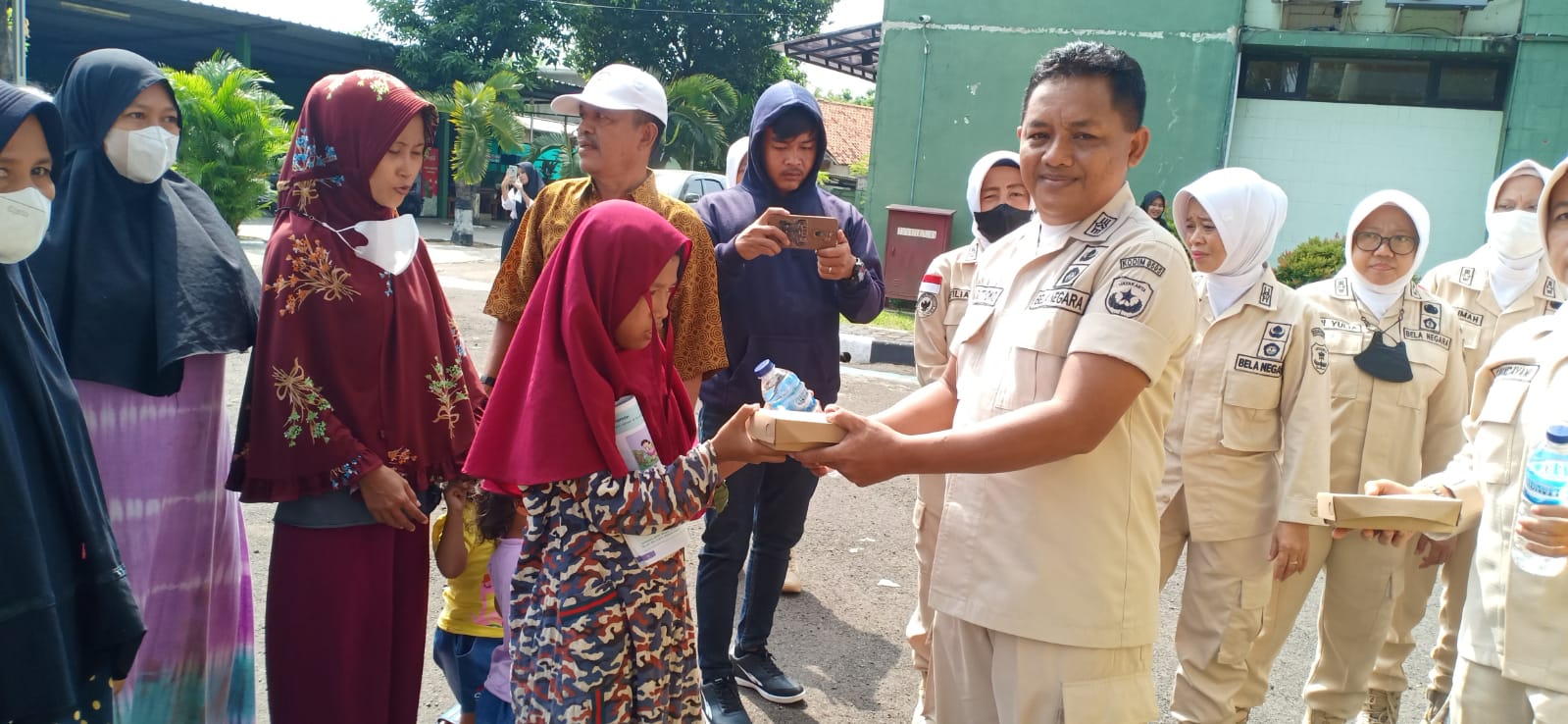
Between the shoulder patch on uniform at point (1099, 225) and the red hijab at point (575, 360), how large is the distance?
3.13ft

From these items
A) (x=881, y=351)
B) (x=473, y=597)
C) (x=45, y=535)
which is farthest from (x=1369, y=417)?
(x=881, y=351)

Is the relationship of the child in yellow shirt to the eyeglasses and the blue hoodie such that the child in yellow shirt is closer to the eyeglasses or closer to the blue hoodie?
the blue hoodie

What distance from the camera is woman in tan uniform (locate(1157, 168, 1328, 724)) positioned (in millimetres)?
3240

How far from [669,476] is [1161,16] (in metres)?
13.3

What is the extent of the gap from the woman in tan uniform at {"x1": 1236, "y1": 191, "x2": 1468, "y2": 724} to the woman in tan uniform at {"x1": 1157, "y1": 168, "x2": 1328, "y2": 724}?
0.91ft

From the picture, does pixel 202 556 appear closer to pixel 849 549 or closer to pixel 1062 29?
pixel 849 549

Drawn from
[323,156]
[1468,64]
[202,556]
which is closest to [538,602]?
[202,556]

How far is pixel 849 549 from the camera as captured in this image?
5402 millimetres

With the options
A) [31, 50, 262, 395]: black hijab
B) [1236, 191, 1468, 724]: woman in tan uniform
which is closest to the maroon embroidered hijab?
[31, 50, 262, 395]: black hijab

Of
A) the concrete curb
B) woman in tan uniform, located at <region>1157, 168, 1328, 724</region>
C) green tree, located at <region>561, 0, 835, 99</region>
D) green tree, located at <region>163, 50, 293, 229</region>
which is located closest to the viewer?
woman in tan uniform, located at <region>1157, 168, 1328, 724</region>

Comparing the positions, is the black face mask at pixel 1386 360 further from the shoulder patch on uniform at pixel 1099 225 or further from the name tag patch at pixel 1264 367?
the shoulder patch on uniform at pixel 1099 225

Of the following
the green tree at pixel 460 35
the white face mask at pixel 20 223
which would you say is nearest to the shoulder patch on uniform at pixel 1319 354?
the white face mask at pixel 20 223

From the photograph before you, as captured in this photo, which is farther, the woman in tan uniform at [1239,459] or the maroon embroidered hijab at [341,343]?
the woman in tan uniform at [1239,459]

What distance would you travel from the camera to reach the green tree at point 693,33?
28797mm
